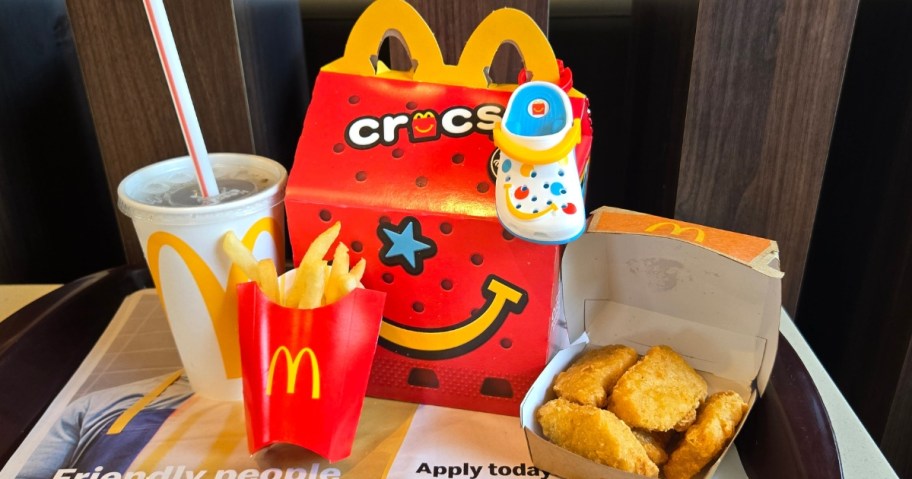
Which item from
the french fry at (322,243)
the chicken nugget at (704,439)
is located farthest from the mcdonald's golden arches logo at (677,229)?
the french fry at (322,243)

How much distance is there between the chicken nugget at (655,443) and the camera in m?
0.96

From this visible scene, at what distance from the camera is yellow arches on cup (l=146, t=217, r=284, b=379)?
3.47ft

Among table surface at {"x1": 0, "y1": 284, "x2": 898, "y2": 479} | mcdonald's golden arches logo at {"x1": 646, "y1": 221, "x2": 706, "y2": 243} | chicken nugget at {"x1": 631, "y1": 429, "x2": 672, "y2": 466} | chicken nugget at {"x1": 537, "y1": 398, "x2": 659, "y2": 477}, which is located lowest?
table surface at {"x1": 0, "y1": 284, "x2": 898, "y2": 479}

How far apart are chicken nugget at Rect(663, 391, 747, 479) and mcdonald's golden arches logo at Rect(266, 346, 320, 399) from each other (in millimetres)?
507

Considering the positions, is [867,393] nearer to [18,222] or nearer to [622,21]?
[622,21]

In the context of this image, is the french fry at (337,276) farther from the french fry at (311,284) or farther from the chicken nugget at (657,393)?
the chicken nugget at (657,393)

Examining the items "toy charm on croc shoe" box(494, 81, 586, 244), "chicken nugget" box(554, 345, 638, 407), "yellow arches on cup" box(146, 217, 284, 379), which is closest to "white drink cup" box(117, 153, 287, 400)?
"yellow arches on cup" box(146, 217, 284, 379)

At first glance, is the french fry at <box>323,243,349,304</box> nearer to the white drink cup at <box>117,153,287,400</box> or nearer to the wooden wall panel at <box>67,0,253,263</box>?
the white drink cup at <box>117,153,287,400</box>

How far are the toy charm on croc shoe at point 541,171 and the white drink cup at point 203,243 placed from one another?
→ 40cm

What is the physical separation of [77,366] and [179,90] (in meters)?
0.57

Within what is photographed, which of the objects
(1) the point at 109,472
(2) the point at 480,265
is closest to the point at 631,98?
(2) the point at 480,265

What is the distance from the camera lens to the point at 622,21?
1582mm

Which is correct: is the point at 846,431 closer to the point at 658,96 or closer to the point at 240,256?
the point at 658,96

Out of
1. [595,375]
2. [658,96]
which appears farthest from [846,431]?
[658,96]
